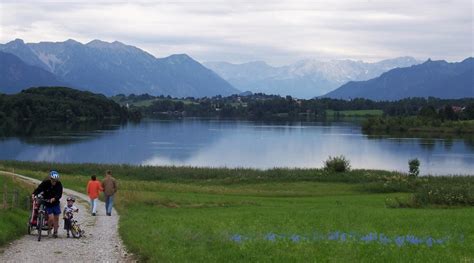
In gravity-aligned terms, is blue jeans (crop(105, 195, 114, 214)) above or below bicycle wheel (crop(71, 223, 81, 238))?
below

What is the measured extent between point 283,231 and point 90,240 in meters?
7.08

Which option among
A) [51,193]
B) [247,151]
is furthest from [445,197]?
[247,151]

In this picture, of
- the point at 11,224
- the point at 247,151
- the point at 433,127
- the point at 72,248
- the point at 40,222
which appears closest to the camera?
the point at 72,248

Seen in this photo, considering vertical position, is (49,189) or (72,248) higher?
(49,189)

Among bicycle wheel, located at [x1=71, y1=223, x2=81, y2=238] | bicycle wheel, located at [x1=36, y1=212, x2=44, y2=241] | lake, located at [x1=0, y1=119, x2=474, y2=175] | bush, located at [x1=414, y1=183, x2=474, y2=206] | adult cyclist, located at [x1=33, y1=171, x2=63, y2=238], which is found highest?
adult cyclist, located at [x1=33, y1=171, x2=63, y2=238]

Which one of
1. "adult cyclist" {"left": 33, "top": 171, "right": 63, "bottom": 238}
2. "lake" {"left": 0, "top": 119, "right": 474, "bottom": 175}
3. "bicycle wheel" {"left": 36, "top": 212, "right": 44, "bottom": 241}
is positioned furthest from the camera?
"lake" {"left": 0, "top": 119, "right": 474, "bottom": 175}

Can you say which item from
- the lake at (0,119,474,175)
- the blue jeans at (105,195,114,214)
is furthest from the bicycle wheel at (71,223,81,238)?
the lake at (0,119,474,175)

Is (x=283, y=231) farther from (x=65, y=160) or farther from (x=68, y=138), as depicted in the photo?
(x=68, y=138)

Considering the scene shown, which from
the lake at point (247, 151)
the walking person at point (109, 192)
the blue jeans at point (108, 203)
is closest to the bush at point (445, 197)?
the walking person at point (109, 192)

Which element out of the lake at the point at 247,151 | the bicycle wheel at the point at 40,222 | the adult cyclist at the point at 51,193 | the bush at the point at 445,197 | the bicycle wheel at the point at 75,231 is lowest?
the lake at the point at 247,151

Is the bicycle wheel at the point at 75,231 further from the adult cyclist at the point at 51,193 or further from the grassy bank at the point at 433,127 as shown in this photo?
the grassy bank at the point at 433,127

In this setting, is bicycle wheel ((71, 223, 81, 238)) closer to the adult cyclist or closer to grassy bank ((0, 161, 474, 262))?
the adult cyclist

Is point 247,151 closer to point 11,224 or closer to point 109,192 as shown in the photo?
point 109,192

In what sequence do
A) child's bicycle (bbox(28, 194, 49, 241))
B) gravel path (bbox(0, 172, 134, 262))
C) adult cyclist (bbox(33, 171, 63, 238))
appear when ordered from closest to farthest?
gravel path (bbox(0, 172, 134, 262)) < child's bicycle (bbox(28, 194, 49, 241)) < adult cyclist (bbox(33, 171, 63, 238))
